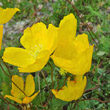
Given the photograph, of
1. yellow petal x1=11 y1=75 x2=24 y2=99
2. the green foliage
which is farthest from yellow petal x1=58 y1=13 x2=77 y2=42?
yellow petal x1=11 y1=75 x2=24 y2=99

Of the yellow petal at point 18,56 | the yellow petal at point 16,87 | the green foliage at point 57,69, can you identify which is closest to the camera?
the yellow petal at point 18,56

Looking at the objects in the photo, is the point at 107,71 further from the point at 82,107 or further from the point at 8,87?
the point at 8,87

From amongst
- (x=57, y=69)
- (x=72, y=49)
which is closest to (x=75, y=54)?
(x=72, y=49)

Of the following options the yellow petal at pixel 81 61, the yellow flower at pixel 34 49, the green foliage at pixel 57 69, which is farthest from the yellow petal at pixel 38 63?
the green foliage at pixel 57 69

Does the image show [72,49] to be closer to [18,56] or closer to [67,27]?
[67,27]

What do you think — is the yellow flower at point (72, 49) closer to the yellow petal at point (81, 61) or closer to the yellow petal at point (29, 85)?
the yellow petal at point (81, 61)

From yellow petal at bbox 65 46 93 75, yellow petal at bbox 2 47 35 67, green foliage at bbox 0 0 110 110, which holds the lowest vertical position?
green foliage at bbox 0 0 110 110

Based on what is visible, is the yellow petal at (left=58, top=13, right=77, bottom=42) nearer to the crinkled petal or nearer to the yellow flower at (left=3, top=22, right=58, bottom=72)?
the yellow flower at (left=3, top=22, right=58, bottom=72)

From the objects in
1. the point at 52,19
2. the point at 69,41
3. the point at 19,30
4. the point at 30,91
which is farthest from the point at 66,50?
the point at 19,30
